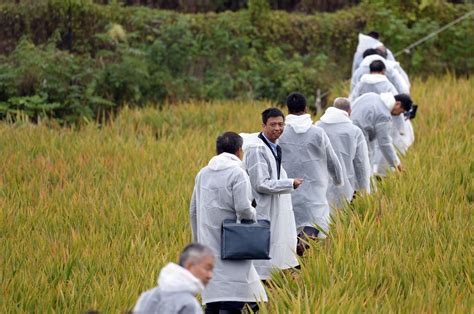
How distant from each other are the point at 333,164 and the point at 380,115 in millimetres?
1713

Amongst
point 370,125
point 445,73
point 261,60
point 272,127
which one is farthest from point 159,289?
point 445,73

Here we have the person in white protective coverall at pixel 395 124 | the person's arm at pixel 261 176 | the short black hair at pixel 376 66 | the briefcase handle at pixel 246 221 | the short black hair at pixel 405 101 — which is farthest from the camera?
the short black hair at pixel 376 66

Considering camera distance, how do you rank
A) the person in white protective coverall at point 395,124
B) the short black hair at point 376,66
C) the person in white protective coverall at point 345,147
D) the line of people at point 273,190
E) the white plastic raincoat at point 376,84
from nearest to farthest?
the line of people at point 273,190 < the person in white protective coverall at point 345,147 < the person in white protective coverall at point 395,124 < the white plastic raincoat at point 376,84 < the short black hair at point 376,66

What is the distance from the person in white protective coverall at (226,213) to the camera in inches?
247

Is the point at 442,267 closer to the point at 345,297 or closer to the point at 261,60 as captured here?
the point at 345,297

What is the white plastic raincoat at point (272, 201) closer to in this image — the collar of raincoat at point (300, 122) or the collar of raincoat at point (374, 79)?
the collar of raincoat at point (300, 122)

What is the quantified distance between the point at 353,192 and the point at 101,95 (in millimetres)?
8911

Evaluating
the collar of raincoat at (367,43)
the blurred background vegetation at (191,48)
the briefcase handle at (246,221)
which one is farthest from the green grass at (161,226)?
the blurred background vegetation at (191,48)

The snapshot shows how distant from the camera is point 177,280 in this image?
4461 millimetres

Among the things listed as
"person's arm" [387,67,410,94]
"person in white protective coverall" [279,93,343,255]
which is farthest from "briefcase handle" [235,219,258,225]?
"person's arm" [387,67,410,94]

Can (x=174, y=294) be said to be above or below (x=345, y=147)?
above

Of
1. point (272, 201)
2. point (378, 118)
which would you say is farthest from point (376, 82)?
point (272, 201)

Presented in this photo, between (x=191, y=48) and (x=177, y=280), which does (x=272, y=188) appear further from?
(x=191, y=48)

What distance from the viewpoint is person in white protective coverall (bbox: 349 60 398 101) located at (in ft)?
34.8
